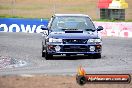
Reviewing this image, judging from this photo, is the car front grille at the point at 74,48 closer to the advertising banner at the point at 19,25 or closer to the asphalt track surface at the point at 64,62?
the asphalt track surface at the point at 64,62

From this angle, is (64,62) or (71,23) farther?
(71,23)

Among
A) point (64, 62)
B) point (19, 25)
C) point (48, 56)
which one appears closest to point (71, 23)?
point (48, 56)

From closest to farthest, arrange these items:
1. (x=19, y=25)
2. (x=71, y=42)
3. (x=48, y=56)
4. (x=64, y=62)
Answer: (x=64, y=62)
(x=71, y=42)
(x=48, y=56)
(x=19, y=25)

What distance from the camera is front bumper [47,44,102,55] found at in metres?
19.6

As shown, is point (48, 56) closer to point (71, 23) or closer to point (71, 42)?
point (71, 42)

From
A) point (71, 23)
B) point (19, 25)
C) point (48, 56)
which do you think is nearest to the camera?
point (48, 56)

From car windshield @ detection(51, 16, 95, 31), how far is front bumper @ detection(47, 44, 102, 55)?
78 cm

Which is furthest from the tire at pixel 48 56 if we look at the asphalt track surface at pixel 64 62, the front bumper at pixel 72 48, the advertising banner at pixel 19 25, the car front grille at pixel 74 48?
the advertising banner at pixel 19 25

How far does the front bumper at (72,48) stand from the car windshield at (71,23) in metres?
0.78

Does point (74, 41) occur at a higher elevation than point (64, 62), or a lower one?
higher

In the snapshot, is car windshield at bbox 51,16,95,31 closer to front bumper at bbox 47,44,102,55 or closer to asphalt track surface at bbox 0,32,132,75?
front bumper at bbox 47,44,102,55

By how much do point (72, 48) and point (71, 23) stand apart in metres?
1.28

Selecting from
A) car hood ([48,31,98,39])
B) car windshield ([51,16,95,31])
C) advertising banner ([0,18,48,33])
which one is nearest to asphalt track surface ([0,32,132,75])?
car hood ([48,31,98,39])

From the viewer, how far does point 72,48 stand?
1958 cm
